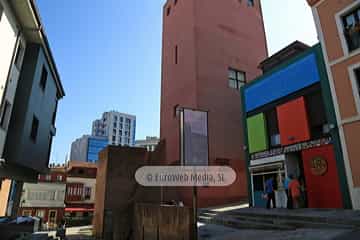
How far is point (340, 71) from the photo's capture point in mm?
10734

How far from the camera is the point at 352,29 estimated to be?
424 inches

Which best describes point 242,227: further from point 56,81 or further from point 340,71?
point 56,81

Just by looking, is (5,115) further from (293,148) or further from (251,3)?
(251,3)

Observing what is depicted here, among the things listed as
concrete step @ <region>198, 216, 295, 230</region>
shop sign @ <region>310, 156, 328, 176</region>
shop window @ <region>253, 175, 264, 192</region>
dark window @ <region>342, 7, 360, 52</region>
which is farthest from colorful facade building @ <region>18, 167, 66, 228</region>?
dark window @ <region>342, 7, 360, 52</region>

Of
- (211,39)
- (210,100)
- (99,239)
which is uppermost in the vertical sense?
(211,39)

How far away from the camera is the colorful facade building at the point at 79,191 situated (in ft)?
116

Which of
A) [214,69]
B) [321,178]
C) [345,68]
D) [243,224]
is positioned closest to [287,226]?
[243,224]

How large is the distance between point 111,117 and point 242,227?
94587mm

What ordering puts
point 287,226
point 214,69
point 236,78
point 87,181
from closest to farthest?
point 287,226
point 214,69
point 236,78
point 87,181

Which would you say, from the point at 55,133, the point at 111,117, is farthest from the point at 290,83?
the point at 111,117

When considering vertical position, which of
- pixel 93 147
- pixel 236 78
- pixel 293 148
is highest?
pixel 93 147

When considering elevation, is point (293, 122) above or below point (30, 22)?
below

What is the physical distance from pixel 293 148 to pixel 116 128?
303 feet

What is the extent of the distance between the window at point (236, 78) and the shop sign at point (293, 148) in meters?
8.59
